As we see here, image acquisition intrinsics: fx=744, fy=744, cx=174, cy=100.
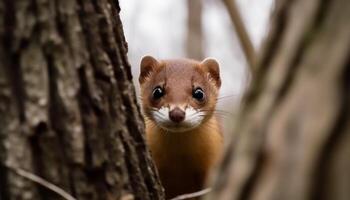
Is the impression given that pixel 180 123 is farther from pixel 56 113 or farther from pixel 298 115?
pixel 298 115

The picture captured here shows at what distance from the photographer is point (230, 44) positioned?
14758 millimetres

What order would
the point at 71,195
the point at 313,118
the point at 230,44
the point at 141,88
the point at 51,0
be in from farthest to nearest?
the point at 230,44 → the point at 141,88 → the point at 71,195 → the point at 51,0 → the point at 313,118

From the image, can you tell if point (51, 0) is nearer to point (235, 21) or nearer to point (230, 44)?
point (235, 21)

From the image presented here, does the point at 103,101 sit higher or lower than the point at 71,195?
higher

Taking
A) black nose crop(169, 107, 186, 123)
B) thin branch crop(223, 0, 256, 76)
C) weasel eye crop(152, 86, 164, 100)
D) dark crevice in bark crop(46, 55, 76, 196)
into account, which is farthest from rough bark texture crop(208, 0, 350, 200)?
weasel eye crop(152, 86, 164, 100)

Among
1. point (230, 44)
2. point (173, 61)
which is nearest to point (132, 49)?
point (230, 44)

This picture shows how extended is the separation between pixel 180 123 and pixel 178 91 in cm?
41

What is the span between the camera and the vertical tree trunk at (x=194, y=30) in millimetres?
10281

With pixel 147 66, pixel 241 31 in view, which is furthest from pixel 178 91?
pixel 241 31

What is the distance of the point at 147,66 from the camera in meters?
4.95

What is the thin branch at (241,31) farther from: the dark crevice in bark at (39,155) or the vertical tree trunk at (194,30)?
the vertical tree trunk at (194,30)

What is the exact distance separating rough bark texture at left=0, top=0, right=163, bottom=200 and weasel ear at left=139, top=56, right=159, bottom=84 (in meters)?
2.48

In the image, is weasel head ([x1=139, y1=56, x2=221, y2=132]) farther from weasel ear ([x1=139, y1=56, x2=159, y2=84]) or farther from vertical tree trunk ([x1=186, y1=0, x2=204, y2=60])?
vertical tree trunk ([x1=186, y1=0, x2=204, y2=60])

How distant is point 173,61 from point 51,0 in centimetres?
280
